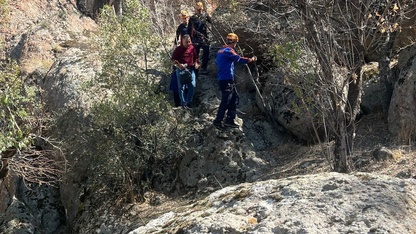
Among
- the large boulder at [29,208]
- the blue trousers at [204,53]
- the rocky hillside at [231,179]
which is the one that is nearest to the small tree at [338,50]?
the rocky hillside at [231,179]

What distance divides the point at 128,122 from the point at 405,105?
17.7 feet

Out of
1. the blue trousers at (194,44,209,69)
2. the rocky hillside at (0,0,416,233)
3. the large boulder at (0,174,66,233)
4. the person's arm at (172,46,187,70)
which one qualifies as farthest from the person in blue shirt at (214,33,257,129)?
the large boulder at (0,174,66,233)

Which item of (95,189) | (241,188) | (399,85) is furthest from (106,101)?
(241,188)

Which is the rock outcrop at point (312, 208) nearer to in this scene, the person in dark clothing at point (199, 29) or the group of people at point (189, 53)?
the group of people at point (189, 53)

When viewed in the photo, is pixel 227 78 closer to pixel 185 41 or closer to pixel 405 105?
pixel 185 41

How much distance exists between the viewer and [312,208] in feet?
13.2

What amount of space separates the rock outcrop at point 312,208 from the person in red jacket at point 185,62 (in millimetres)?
7405

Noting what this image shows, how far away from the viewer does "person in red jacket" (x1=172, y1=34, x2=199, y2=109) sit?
11.7 meters

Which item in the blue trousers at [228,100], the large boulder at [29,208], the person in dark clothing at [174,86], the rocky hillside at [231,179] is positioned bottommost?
the large boulder at [29,208]

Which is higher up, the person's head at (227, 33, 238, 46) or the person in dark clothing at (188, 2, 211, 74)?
the person in dark clothing at (188, 2, 211, 74)

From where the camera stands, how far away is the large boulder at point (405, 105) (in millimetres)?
10336

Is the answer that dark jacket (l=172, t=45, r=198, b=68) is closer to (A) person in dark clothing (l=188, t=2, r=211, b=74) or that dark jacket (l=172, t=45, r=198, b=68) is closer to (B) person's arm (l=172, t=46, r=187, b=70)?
(B) person's arm (l=172, t=46, r=187, b=70)

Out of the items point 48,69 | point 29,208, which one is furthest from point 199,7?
point 29,208

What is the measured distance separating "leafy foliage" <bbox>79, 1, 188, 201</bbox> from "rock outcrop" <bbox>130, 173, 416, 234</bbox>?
249 inches
